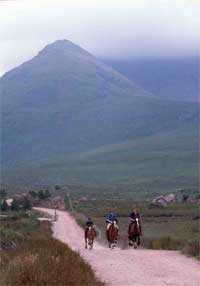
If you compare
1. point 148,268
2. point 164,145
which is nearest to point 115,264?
point 148,268

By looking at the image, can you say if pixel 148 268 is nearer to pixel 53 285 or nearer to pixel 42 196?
pixel 53 285

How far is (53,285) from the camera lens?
15.4 m

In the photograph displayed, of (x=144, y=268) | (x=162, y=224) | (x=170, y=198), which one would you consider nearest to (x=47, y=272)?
(x=144, y=268)

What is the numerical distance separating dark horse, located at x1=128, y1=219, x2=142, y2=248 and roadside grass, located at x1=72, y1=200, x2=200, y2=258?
3.04 ft

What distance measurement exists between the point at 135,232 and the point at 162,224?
69.8ft

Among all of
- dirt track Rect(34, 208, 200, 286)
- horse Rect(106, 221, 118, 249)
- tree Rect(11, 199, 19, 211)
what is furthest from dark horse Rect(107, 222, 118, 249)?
tree Rect(11, 199, 19, 211)

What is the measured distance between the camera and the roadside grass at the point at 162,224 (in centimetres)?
3312

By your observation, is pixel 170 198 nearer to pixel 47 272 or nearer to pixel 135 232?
pixel 135 232

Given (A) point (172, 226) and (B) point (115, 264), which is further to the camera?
(A) point (172, 226)

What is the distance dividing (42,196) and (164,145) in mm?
79893

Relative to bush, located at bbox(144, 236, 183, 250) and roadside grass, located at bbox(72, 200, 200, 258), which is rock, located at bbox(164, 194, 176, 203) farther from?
bush, located at bbox(144, 236, 183, 250)

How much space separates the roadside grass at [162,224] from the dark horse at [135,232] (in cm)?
93

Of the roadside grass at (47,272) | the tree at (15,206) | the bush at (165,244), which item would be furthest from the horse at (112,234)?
the tree at (15,206)

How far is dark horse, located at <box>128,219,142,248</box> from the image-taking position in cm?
3155
